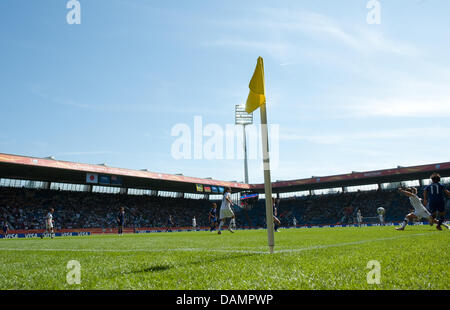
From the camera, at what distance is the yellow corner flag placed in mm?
4883

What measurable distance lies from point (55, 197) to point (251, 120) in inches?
1311

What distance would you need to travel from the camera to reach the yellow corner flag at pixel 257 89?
4.88m

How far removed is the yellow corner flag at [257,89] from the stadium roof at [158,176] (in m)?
28.9

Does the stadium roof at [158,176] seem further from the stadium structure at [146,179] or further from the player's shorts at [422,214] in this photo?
the player's shorts at [422,214]

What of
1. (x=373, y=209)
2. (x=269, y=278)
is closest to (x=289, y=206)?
(x=373, y=209)

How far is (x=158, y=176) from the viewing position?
38938 mm

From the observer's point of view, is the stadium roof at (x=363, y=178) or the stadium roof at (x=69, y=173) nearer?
the stadium roof at (x=69, y=173)

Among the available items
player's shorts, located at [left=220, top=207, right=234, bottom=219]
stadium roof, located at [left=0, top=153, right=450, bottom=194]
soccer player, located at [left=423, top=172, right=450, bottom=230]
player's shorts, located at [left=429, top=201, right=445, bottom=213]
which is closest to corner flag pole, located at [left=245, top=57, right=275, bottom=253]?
soccer player, located at [left=423, top=172, right=450, bottom=230]

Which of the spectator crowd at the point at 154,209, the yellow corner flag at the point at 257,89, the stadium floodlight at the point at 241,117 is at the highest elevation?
the stadium floodlight at the point at 241,117

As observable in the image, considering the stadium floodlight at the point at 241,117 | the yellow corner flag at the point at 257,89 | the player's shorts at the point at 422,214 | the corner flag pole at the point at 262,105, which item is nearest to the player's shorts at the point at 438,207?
the player's shorts at the point at 422,214

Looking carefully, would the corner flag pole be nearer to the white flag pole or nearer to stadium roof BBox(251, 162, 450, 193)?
the white flag pole

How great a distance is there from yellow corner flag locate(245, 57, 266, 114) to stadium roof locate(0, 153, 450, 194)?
94.9ft

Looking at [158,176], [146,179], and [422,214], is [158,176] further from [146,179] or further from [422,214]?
[422,214]
